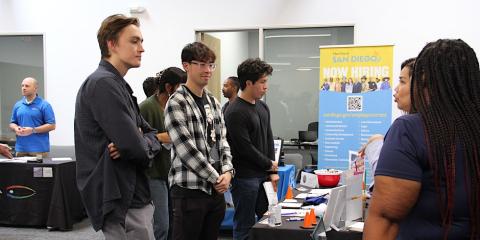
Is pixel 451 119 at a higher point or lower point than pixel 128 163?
higher

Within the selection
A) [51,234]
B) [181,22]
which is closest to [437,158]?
[51,234]

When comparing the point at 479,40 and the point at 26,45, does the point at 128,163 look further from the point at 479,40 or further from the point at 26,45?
the point at 26,45

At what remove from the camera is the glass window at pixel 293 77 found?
5879 millimetres

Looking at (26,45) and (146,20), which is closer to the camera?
(146,20)

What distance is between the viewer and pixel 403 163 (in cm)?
114

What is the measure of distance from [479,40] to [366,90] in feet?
5.31

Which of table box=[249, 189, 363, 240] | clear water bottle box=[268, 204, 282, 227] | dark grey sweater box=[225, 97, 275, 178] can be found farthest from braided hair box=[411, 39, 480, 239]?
dark grey sweater box=[225, 97, 275, 178]

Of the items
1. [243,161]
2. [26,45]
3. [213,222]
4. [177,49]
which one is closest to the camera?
[213,222]

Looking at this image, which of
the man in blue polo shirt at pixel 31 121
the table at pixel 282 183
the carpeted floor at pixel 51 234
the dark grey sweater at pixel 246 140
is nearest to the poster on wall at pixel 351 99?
the table at pixel 282 183

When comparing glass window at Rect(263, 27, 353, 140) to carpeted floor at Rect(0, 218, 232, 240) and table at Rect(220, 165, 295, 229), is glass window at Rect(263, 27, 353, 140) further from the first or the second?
carpeted floor at Rect(0, 218, 232, 240)

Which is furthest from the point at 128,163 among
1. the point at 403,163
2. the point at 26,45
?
the point at 26,45

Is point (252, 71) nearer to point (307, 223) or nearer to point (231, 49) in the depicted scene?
point (307, 223)

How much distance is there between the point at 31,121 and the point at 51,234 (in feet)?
4.43

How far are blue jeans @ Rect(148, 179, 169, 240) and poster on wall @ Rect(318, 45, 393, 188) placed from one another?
7.47 feet
